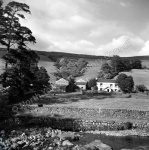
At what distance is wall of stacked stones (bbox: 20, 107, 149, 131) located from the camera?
30.1m

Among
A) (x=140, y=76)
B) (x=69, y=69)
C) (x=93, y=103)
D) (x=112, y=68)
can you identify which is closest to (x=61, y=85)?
(x=93, y=103)

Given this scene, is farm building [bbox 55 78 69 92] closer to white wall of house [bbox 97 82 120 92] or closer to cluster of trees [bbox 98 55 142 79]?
white wall of house [bbox 97 82 120 92]

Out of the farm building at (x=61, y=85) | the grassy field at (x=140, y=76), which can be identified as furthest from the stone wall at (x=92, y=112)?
the grassy field at (x=140, y=76)

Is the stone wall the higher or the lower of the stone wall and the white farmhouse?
the lower

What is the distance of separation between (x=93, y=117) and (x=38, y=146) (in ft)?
44.6

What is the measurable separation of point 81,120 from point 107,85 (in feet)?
166

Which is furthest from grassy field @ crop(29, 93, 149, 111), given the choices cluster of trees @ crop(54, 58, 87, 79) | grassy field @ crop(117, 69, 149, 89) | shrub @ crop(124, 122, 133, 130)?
cluster of trees @ crop(54, 58, 87, 79)

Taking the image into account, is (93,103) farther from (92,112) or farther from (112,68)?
(112,68)

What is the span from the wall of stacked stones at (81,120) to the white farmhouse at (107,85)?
147ft

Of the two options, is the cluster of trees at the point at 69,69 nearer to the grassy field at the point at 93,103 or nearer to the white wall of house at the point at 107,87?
the white wall of house at the point at 107,87

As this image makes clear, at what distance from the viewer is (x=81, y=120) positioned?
30.8 meters

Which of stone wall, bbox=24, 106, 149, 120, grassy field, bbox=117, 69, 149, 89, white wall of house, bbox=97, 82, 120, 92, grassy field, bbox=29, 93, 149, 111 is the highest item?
grassy field, bbox=117, 69, 149, 89

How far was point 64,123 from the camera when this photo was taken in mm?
30656

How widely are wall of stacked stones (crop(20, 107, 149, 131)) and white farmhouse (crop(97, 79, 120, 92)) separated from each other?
147 feet
